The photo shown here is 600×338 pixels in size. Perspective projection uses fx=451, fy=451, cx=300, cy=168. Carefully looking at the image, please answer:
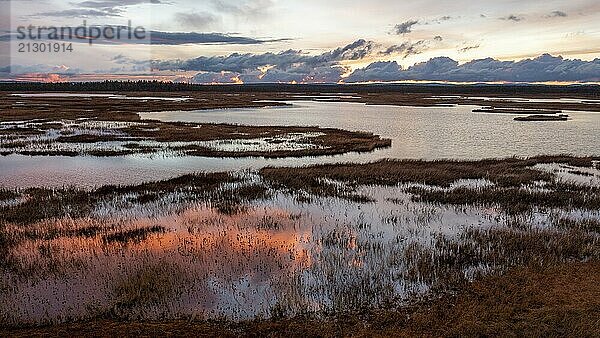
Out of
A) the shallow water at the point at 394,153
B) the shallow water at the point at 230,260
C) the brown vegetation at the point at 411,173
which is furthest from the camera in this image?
the shallow water at the point at 394,153

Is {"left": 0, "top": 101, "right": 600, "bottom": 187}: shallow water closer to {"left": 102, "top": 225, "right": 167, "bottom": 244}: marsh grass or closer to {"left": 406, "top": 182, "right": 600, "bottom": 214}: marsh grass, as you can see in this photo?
{"left": 102, "top": 225, "right": 167, "bottom": 244}: marsh grass

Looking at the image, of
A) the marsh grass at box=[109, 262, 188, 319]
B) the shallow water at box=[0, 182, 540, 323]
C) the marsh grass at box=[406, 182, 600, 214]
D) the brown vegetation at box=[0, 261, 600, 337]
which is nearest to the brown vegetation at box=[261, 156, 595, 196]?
the marsh grass at box=[406, 182, 600, 214]

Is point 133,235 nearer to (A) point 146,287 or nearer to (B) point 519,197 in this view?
(A) point 146,287

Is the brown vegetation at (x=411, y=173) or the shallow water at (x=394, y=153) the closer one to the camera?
the brown vegetation at (x=411, y=173)

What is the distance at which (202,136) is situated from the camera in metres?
42.8

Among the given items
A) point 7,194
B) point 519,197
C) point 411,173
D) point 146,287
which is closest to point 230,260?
point 146,287

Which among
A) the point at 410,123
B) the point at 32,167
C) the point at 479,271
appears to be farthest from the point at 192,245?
the point at 410,123

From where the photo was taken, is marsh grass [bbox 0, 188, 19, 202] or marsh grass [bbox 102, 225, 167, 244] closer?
marsh grass [bbox 102, 225, 167, 244]

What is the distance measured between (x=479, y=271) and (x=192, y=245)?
29.0 feet

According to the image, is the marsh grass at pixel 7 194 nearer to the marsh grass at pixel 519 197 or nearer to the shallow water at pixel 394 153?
the shallow water at pixel 394 153

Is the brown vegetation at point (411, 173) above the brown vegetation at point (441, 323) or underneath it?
above

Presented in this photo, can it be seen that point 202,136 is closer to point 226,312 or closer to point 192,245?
point 192,245

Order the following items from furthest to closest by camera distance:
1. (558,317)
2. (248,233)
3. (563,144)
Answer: (563,144), (248,233), (558,317)

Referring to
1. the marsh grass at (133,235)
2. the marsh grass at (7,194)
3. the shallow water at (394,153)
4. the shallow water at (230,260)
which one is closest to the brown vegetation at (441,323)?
the shallow water at (230,260)
